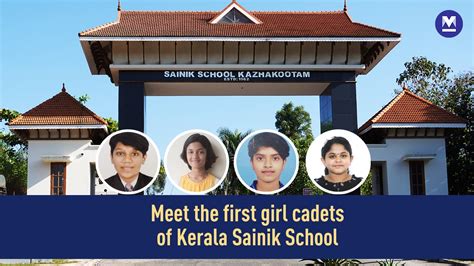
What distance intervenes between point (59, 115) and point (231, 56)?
659 cm

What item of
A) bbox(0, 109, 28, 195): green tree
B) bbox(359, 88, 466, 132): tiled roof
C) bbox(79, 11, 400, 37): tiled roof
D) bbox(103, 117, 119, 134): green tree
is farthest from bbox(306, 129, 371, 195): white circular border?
bbox(0, 109, 28, 195): green tree

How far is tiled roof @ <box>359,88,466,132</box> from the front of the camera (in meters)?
21.7

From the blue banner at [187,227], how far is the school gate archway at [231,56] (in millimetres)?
12333

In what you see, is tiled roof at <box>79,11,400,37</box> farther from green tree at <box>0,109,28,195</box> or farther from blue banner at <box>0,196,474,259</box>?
green tree at <box>0,109,28,195</box>

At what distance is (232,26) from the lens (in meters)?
23.0

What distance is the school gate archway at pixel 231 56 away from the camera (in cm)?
2189

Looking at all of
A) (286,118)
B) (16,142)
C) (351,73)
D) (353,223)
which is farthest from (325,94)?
(286,118)

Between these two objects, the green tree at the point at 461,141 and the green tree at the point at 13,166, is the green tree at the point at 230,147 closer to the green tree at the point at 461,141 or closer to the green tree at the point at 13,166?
the green tree at the point at 461,141

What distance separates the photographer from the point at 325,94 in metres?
24.0

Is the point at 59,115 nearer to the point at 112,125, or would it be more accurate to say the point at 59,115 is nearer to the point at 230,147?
the point at 230,147

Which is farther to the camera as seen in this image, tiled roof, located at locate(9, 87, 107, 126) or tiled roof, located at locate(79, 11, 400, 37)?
tiled roof, located at locate(79, 11, 400, 37)

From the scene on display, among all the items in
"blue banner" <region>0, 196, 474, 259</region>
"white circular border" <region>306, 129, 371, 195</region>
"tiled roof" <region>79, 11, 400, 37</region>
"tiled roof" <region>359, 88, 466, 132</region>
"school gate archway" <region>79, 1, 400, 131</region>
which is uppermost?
"tiled roof" <region>79, 11, 400, 37</region>

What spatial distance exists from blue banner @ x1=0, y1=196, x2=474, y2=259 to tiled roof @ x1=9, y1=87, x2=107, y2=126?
11.9 metres

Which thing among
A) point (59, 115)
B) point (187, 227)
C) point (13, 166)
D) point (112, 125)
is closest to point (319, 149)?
point (187, 227)
